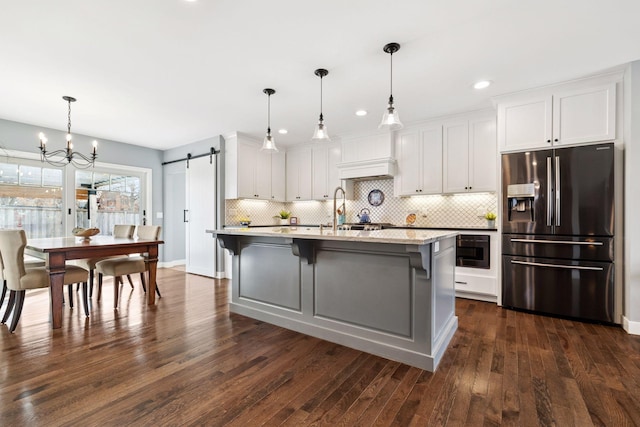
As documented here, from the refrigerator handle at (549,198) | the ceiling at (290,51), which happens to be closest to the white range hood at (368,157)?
the ceiling at (290,51)

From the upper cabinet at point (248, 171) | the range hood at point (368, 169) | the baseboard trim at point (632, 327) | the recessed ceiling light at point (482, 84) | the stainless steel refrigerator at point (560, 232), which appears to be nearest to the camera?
the baseboard trim at point (632, 327)

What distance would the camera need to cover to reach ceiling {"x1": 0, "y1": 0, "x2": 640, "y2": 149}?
2.11 m

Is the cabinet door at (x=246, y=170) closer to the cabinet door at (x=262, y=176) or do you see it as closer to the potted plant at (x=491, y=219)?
the cabinet door at (x=262, y=176)

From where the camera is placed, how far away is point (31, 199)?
15.5 ft

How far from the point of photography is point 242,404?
1739 mm

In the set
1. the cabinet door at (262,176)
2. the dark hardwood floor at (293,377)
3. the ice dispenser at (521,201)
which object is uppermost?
the cabinet door at (262,176)

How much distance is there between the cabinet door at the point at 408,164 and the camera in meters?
4.56

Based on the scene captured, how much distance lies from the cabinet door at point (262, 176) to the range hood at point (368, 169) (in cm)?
144

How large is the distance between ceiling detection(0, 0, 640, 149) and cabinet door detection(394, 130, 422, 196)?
0.56 meters

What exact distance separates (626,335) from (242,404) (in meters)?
3.39

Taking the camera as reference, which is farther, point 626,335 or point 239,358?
point 626,335

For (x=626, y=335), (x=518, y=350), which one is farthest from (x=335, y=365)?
(x=626, y=335)

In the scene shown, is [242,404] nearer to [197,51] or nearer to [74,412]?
[74,412]

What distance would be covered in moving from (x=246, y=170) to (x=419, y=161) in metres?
2.92
